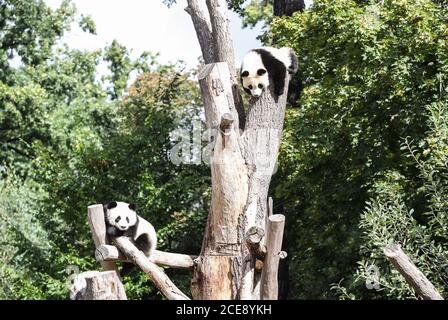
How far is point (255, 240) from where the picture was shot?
255 inches

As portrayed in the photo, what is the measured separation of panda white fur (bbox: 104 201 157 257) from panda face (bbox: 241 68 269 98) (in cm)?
152

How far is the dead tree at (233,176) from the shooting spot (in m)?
7.21

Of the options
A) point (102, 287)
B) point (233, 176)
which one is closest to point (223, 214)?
point (233, 176)

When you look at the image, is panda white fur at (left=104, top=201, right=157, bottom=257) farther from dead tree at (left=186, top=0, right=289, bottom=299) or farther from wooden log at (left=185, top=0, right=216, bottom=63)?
wooden log at (left=185, top=0, right=216, bottom=63)

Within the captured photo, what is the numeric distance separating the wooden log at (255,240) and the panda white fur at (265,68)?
169cm

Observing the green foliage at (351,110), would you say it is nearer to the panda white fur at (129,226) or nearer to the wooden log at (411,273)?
the panda white fur at (129,226)

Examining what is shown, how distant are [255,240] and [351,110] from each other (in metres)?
6.86

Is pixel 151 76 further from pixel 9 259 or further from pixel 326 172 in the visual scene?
pixel 326 172

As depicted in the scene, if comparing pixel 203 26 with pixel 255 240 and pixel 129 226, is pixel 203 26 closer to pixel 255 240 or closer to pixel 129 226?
pixel 129 226

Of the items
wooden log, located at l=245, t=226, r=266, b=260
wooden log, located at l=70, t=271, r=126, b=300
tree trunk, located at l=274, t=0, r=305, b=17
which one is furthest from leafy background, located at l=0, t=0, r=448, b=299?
wooden log, located at l=70, t=271, r=126, b=300
